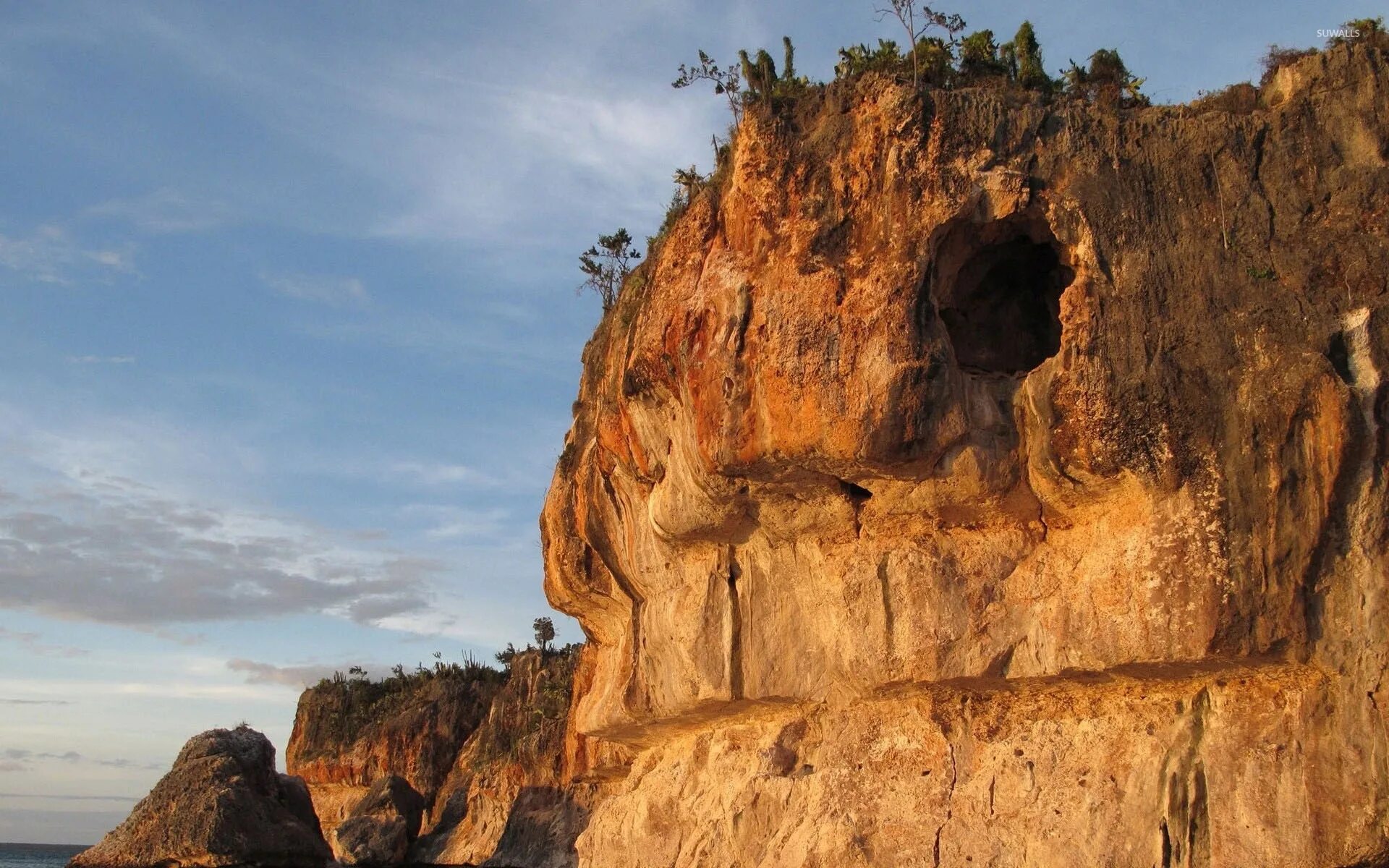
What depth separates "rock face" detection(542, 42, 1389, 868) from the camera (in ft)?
39.5

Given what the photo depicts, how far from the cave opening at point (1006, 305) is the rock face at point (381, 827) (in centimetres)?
3009

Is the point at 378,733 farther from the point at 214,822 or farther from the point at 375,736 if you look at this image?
the point at 214,822

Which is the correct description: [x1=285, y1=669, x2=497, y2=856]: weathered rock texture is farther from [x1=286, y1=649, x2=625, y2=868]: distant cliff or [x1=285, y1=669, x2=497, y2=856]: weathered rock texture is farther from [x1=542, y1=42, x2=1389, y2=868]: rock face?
[x1=542, y1=42, x2=1389, y2=868]: rock face

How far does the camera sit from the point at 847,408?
1396cm

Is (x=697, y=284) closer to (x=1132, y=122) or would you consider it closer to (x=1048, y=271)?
(x=1048, y=271)

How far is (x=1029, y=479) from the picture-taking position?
45.2ft

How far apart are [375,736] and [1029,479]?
40.1m

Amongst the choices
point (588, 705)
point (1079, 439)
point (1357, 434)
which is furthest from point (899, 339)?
point (588, 705)

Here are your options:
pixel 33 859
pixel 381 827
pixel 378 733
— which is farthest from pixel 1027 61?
pixel 33 859

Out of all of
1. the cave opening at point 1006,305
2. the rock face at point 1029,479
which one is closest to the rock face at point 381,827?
the rock face at point 1029,479

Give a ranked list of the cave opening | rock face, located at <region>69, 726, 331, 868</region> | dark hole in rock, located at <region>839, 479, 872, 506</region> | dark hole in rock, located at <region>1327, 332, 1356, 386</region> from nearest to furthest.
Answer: dark hole in rock, located at <region>1327, 332, 1356, 386</region>
dark hole in rock, located at <region>839, 479, 872, 506</region>
the cave opening
rock face, located at <region>69, 726, 331, 868</region>

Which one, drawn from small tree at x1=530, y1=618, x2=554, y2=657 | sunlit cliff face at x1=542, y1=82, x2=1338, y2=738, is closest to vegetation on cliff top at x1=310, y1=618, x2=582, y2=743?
small tree at x1=530, y1=618, x2=554, y2=657

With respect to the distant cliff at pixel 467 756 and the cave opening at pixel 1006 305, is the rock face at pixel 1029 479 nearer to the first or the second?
the cave opening at pixel 1006 305

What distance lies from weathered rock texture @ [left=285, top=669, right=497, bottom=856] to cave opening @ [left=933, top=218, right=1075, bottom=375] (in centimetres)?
3442
